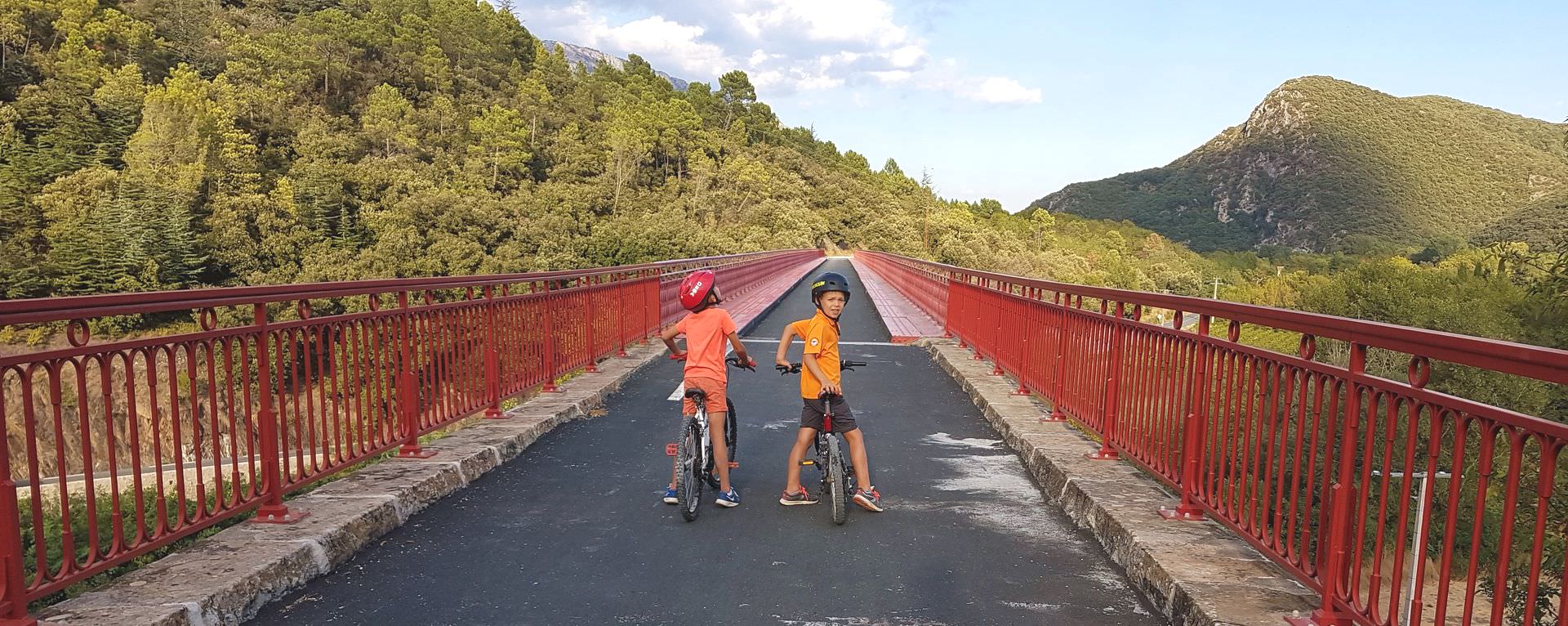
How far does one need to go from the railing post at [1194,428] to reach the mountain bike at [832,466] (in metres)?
1.67

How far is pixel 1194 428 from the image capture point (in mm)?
4527

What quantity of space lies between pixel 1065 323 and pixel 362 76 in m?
121

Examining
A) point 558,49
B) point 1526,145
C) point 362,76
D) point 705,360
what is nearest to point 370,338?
point 705,360

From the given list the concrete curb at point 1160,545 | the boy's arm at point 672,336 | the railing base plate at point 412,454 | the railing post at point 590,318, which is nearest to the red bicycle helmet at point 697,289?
the boy's arm at point 672,336

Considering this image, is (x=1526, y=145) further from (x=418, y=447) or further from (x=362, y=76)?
(x=418, y=447)

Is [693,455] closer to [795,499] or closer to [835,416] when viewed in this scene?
[795,499]

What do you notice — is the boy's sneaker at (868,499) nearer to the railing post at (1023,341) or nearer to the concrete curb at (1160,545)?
the concrete curb at (1160,545)

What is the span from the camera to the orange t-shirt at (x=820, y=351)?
16.5ft

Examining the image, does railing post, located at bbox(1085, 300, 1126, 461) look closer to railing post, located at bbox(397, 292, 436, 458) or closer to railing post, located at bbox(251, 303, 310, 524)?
railing post, located at bbox(397, 292, 436, 458)

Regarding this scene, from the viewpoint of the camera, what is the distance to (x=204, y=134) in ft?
231

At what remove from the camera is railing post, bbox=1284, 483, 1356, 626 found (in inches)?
123

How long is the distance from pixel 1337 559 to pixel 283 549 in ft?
14.0

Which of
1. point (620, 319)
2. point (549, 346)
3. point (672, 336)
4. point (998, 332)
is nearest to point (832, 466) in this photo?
point (672, 336)

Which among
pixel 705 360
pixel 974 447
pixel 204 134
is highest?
pixel 204 134
